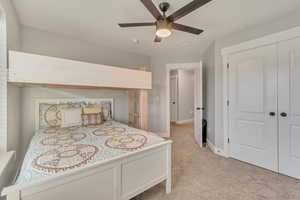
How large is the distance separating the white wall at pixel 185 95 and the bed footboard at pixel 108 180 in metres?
4.96

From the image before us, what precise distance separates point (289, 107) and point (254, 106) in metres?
0.44

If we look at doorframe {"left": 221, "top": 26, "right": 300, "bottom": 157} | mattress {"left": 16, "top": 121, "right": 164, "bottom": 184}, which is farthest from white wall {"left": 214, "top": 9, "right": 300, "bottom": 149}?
mattress {"left": 16, "top": 121, "right": 164, "bottom": 184}

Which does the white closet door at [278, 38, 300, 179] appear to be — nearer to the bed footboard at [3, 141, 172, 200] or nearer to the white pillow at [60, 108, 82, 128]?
the bed footboard at [3, 141, 172, 200]

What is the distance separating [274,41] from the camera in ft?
7.00

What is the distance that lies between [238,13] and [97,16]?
6.98 feet

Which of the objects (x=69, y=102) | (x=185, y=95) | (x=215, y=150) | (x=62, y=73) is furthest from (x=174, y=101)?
(x=62, y=73)

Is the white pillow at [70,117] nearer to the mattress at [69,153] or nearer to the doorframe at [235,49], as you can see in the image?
the mattress at [69,153]

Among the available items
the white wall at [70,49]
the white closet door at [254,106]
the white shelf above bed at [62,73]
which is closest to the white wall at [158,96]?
the white wall at [70,49]

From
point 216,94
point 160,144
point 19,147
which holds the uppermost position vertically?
point 216,94

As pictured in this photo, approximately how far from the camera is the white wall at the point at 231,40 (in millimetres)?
2027

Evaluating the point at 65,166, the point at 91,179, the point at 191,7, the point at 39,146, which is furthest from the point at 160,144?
the point at 191,7

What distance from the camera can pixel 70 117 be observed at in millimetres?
2605

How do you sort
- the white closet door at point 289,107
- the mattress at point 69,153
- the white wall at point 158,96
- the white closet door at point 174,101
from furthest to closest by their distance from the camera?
the white closet door at point 174,101, the white wall at point 158,96, the white closet door at point 289,107, the mattress at point 69,153

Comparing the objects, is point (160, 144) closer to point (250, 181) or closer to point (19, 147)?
point (250, 181)
